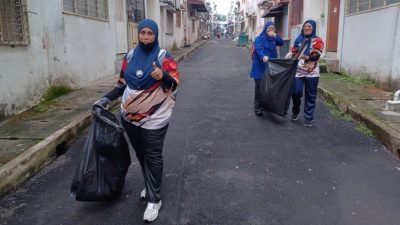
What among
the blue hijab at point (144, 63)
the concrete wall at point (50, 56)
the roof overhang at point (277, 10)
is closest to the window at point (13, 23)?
the concrete wall at point (50, 56)

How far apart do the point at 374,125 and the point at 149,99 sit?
144 inches

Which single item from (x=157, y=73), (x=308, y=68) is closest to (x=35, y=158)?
(x=157, y=73)

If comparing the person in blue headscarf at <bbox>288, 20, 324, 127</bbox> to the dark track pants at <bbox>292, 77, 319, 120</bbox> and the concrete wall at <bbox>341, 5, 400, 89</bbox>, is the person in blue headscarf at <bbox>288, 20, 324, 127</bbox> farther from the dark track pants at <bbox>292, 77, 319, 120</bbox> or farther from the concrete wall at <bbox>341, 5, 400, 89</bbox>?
the concrete wall at <bbox>341, 5, 400, 89</bbox>

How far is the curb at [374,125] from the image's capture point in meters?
4.58

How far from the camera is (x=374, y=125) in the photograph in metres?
5.22

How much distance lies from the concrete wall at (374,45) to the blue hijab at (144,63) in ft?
19.9

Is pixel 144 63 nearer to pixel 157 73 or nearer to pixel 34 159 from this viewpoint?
pixel 157 73

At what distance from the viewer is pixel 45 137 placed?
4789 millimetres

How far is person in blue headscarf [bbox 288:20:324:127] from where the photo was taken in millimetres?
5480

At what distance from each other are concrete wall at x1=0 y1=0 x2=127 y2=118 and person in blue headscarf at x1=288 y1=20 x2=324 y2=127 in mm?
4431

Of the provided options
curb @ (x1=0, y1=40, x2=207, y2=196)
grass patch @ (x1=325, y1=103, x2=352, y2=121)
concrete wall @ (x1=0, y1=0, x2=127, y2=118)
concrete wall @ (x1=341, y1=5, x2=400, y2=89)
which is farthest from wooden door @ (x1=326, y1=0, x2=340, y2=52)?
curb @ (x1=0, y1=40, x2=207, y2=196)

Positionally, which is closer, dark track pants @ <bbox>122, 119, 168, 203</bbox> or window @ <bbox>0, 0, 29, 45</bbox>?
dark track pants @ <bbox>122, 119, 168, 203</bbox>

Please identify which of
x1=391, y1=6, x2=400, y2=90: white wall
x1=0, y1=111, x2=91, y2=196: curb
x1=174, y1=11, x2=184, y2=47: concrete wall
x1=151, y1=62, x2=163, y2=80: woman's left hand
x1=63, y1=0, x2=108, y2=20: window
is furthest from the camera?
x1=174, y1=11, x2=184, y2=47: concrete wall

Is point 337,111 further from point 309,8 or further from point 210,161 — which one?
point 309,8
